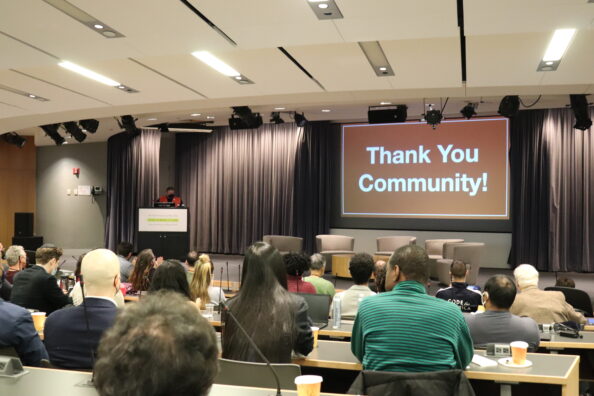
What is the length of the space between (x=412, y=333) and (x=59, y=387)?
150 centimetres

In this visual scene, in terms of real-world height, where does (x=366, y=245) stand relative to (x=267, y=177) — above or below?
below

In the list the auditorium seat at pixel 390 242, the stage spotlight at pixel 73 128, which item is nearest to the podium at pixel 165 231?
the stage spotlight at pixel 73 128

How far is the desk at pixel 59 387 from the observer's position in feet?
7.63

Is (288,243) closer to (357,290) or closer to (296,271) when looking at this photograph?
(296,271)

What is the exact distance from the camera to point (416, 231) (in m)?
13.9

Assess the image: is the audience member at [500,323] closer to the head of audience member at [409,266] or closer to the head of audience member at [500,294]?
the head of audience member at [500,294]

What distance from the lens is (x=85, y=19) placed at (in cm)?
495

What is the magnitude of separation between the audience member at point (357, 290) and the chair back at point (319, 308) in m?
0.46

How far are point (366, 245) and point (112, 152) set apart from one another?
24.4ft

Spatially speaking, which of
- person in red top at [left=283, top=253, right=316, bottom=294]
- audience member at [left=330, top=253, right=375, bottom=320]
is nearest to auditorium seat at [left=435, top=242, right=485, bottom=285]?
audience member at [left=330, top=253, right=375, bottom=320]

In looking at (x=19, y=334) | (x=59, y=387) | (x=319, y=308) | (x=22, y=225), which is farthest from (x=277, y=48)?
(x=22, y=225)

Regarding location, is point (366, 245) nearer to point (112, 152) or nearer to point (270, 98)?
point (270, 98)

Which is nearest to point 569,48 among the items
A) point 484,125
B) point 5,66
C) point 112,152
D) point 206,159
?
point 5,66

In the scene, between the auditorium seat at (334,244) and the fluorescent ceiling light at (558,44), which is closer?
the fluorescent ceiling light at (558,44)
